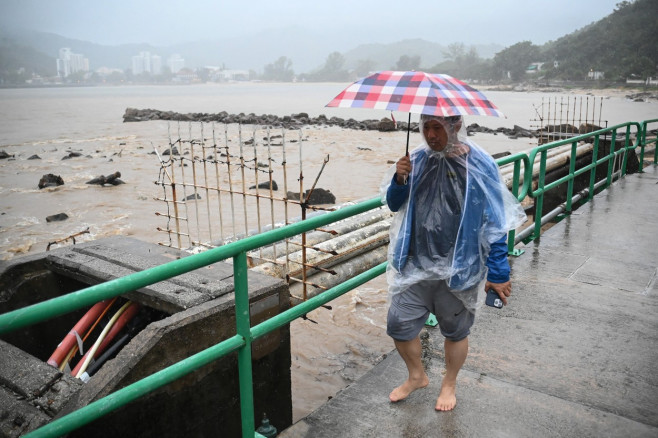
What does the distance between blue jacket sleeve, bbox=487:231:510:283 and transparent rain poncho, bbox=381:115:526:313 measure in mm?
24

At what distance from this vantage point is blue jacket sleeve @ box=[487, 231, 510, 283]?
270 cm

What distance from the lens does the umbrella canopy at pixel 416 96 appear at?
236 cm

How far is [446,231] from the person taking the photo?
2.71 metres

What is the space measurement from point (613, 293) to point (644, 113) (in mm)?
45680

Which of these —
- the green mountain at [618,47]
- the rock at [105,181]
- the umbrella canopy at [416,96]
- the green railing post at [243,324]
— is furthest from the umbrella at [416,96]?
the green mountain at [618,47]

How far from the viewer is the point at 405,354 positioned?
117 inches

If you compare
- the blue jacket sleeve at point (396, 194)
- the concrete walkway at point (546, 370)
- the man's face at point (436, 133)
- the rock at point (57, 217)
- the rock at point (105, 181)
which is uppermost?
the man's face at point (436, 133)

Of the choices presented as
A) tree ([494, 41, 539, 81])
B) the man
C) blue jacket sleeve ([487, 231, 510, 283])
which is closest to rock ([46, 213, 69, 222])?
the man

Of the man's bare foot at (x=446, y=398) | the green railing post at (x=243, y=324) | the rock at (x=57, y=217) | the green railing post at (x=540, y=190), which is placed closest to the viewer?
the green railing post at (x=243, y=324)

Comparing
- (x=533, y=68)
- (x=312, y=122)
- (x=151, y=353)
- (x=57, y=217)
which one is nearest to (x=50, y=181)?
(x=57, y=217)

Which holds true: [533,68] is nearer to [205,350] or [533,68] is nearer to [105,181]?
[105,181]

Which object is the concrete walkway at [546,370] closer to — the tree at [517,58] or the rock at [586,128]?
the rock at [586,128]

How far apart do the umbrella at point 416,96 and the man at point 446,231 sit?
15 centimetres

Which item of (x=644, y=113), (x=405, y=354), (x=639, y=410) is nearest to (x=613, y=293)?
(x=639, y=410)
